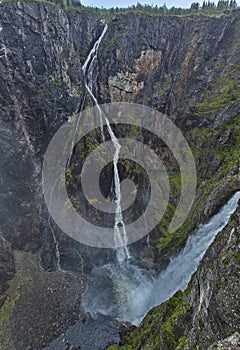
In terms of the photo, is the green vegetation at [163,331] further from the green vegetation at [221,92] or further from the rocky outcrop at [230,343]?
the green vegetation at [221,92]

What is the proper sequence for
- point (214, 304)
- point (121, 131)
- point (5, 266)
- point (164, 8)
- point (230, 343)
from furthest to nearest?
1. point (164, 8)
2. point (121, 131)
3. point (5, 266)
4. point (214, 304)
5. point (230, 343)

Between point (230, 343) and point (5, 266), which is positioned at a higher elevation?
point (230, 343)

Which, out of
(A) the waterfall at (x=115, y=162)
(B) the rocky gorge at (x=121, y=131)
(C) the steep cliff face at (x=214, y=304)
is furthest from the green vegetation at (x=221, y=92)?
(C) the steep cliff face at (x=214, y=304)

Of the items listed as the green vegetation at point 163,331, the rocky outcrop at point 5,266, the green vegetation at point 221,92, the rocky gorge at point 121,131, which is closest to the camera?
the green vegetation at point 163,331

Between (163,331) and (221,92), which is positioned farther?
(221,92)

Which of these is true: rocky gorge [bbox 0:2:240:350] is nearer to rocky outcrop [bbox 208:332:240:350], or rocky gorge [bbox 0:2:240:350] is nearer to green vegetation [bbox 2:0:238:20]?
rocky outcrop [bbox 208:332:240:350]

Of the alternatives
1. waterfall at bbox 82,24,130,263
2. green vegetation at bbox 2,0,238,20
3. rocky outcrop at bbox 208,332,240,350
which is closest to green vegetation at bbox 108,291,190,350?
rocky outcrop at bbox 208,332,240,350

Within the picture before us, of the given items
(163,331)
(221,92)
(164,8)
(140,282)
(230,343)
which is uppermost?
(164,8)

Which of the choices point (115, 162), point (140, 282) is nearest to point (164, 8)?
point (115, 162)

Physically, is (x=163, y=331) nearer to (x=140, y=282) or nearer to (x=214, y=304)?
(x=214, y=304)
